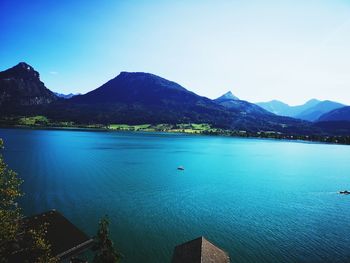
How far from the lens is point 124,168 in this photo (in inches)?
4616

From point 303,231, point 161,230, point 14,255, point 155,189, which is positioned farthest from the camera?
point 155,189

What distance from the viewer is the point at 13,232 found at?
68.1ft

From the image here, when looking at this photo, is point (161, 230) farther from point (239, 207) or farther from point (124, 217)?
point (239, 207)

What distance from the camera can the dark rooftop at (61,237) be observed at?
30.5 m

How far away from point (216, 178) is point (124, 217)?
189 ft

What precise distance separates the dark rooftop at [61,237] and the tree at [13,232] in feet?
5.66

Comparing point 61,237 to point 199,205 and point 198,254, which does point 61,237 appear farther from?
point 199,205

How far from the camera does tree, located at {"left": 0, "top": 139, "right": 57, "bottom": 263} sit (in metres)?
20.6

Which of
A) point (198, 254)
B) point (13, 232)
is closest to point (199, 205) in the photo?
point (198, 254)

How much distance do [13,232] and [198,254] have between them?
20.2m

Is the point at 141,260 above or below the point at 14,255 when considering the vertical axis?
below

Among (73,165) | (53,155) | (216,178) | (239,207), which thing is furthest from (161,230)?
(53,155)

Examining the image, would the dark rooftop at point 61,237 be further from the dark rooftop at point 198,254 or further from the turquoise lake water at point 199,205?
the dark rooftop at point 198,254

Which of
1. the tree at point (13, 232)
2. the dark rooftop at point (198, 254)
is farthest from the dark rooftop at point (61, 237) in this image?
the dark rooftop at point (198, 254)
